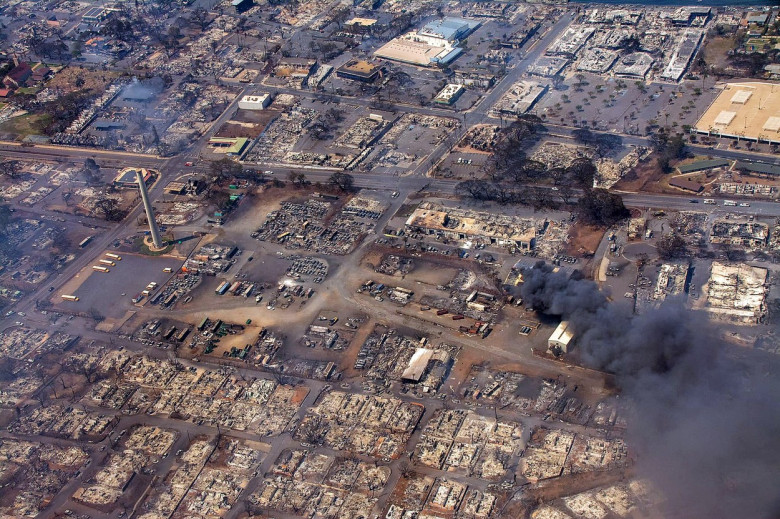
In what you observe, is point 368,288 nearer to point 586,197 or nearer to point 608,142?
point 586,197

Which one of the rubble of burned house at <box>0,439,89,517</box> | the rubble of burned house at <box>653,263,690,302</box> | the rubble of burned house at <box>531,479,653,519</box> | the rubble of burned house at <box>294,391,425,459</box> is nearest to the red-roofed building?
the rubble of burned house at <box>0,439,89,517</box>

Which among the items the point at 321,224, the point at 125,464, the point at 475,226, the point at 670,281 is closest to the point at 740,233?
the point at 670,281

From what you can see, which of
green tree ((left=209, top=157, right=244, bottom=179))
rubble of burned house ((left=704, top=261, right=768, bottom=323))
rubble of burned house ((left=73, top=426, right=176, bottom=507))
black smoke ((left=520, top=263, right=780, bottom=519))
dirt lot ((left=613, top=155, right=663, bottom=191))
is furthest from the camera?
green tree ((left=209, top=157, right=244, bottom=179))

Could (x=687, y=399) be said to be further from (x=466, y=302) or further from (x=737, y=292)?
(x=466, y=302)

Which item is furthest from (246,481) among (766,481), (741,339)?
(741,339)

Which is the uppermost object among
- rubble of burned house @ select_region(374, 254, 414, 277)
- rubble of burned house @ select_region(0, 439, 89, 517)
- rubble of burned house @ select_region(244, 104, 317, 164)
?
rubble of burned house @ select_region(0, 439, 89, 517)

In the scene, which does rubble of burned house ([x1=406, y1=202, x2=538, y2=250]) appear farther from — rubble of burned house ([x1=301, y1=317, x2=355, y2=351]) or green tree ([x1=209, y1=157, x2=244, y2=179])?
green tree ([x1=209, y1=157, x2=244, y2=179])
